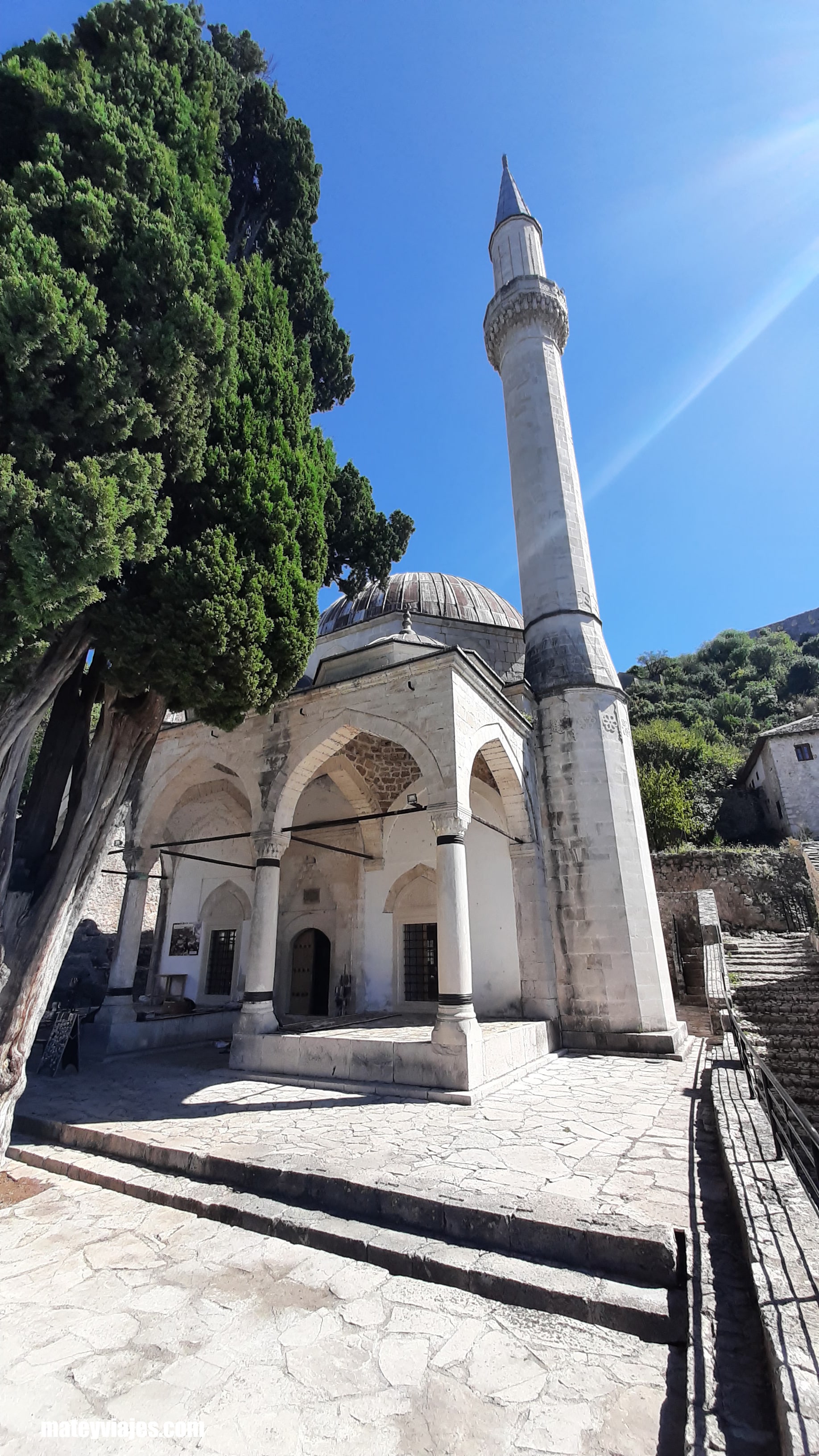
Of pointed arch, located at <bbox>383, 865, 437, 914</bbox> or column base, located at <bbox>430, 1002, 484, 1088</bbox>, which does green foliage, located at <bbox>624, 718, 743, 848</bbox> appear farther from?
column base, located at <bbox>430, 1002, 484, 1088</bbox>

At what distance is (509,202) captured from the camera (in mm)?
14469

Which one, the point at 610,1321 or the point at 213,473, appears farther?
the point at 213,473

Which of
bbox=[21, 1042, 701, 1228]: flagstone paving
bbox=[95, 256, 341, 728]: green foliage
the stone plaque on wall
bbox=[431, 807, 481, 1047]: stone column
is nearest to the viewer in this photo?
bbox=[21, 1042, 701, 1228]: flagstone paving

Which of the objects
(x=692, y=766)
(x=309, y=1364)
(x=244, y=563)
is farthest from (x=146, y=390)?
(x=692, y=766)

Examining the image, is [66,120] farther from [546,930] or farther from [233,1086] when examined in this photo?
[546,930]

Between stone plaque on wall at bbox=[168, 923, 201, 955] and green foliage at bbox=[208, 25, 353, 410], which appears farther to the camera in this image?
stone plaque on wall at bbox=[168, 923, 201, 955]

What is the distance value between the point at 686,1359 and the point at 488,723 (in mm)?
6233

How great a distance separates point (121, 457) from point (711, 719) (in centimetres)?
3333

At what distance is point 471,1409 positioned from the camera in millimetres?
1991

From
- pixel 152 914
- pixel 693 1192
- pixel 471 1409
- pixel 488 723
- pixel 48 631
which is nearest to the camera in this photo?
pixel 471 1409

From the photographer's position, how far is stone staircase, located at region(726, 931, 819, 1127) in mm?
7965

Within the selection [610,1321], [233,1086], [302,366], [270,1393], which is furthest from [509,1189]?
[302,366]

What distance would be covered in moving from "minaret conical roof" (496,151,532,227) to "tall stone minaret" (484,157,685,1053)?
6.01ft

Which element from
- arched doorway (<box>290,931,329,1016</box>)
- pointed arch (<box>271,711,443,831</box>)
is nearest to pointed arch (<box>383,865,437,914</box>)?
arched doorway (<box>290,931,329,1016</box>)
